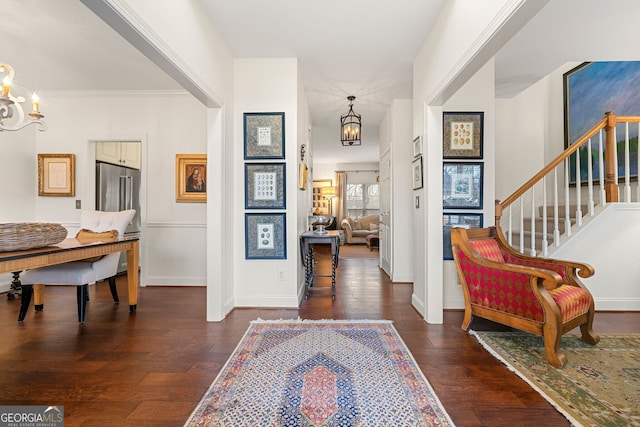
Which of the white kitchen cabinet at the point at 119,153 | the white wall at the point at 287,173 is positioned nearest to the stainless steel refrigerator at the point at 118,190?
the white kitchen cabinet at the point at 119,153

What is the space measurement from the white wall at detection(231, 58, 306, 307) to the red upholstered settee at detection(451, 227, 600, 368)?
5.45 feet

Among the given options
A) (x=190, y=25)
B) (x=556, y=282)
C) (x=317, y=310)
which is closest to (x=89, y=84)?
(x=190, y=25)

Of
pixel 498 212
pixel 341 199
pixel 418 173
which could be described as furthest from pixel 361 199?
pixel 498 212

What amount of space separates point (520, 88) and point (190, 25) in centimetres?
389

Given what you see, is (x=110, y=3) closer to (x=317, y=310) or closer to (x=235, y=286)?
(x=235, y=286)

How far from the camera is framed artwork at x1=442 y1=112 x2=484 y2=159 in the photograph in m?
3.09

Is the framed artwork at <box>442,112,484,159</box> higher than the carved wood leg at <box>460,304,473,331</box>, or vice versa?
the framed artwork at <box>442,112,484,159</box>

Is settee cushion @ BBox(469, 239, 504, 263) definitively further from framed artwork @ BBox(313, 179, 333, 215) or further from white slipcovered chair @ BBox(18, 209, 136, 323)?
framed artwork @ BBox(313, 179, 333, 215)

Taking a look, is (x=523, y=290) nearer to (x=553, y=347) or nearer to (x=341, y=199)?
(x=553, y=347)

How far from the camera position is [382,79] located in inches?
146

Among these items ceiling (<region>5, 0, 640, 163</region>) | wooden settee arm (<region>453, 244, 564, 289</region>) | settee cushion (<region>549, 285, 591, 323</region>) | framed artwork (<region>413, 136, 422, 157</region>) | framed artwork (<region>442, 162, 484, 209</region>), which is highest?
ceiling (<region>5, 0, 640, 163</region>)

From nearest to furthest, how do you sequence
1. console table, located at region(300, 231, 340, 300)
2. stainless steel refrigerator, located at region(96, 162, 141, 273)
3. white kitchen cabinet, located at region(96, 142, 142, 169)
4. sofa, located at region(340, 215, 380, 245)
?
1. console table, located at region(300, 231, 340, 300)
2. stainless steel refrigerator, located at region(96, 162, 141, 273)
3. white kitchen cabinet, located at region(96, 142, 142, 169)
4. sofa, located at region(340, 215, 380, 245)

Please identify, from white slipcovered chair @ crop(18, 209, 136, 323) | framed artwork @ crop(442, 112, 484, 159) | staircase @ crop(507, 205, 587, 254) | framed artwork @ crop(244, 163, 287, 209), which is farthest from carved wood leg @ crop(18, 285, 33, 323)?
staircase @ crop(507, 205, 587, 254)

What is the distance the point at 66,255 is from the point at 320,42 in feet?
9.29
